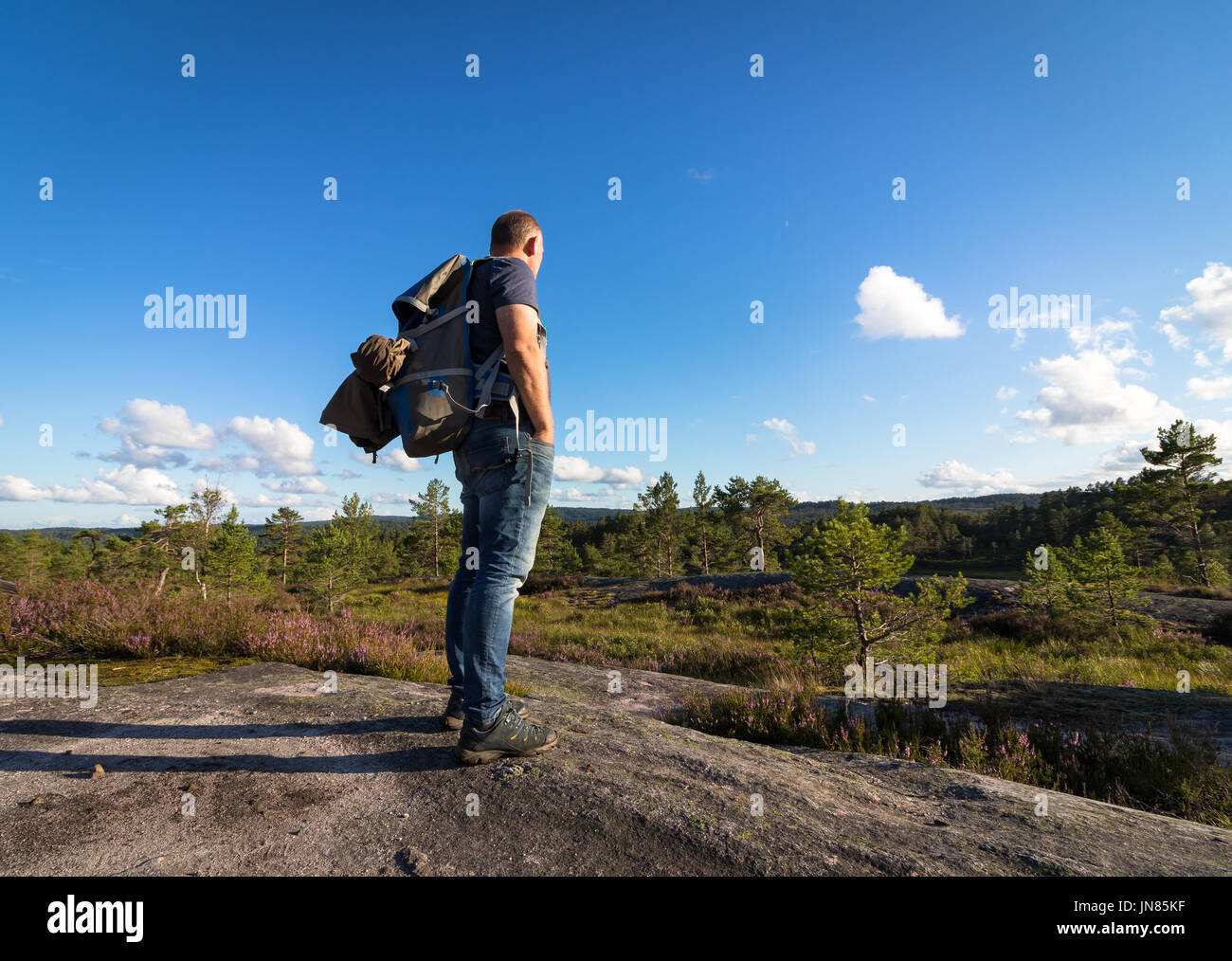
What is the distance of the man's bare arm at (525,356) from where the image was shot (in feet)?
8.70

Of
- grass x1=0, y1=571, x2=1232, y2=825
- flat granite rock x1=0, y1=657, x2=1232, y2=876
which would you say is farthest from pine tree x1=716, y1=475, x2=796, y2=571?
flat granite rock x1=0, y1=657, x2=1232, y2=876

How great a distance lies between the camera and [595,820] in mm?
2127

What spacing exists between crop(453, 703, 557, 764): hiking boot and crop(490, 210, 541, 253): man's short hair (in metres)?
2.72

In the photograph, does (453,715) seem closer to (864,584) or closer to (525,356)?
(525,356)

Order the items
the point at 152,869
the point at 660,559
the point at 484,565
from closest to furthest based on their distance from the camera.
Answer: the point at 152,869 < the point at 484,565 < the point at 660,559

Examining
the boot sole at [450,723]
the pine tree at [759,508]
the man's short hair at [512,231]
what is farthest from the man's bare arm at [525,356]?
the pine tree at [759,508]

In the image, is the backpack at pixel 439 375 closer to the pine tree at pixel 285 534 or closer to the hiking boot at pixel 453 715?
the hiking boot at pixel 453 715

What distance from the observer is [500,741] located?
268cm

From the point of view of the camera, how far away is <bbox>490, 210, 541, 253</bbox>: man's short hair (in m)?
3.18

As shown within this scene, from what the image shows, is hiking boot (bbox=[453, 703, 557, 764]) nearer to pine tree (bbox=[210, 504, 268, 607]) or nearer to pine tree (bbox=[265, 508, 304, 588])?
pine tree (bbox=[210, 504, 268, 607])
